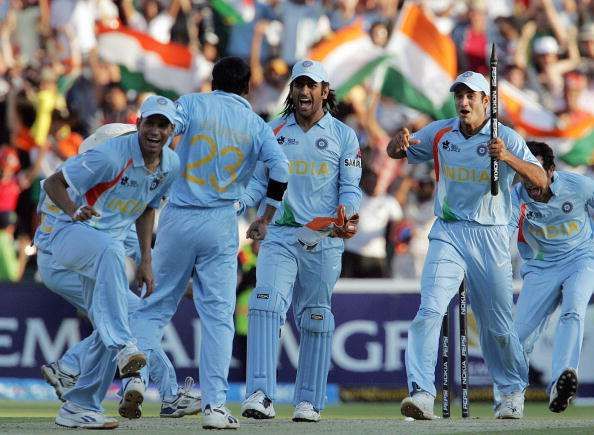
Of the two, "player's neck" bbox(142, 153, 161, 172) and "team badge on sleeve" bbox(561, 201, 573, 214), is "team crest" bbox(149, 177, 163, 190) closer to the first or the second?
"player's neck" bbox(142, 153, 161, 172)

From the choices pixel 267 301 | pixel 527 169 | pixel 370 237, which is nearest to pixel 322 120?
pixel 267 301

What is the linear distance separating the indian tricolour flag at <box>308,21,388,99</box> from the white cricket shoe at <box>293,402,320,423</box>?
820 cm

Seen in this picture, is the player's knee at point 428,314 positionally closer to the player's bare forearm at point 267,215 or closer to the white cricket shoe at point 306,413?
the white cricket shoe at point 306,413

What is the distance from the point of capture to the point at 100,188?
10594mm

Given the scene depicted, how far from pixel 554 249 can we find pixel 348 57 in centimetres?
663

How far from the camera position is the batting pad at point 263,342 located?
11.8 metres

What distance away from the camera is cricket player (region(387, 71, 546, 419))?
39.5 feet

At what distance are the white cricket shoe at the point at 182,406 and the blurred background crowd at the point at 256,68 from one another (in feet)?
17.4

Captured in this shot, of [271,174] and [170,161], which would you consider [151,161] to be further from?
[271,174]

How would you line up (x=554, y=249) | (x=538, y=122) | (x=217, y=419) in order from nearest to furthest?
(x=217, y=419)
(x=554, y=249)
(x=538, y=122)

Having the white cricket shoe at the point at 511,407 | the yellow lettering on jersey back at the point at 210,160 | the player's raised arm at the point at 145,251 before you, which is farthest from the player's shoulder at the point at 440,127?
the player's raised arm at the point at 145,251

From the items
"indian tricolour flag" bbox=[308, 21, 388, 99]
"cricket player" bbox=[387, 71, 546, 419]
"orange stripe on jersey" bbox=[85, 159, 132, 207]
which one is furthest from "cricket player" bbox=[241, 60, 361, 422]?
"indian tricolour flag" bbox=[308, 21, 388, 99]

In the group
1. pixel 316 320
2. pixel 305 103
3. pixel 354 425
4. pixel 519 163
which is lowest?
pixel 354 425

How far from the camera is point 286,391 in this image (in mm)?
16188
